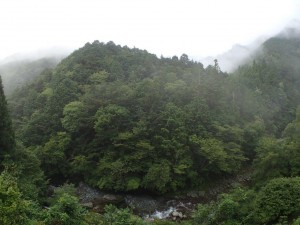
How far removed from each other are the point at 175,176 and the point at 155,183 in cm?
254

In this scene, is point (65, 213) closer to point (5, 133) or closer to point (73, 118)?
point (5, 133)

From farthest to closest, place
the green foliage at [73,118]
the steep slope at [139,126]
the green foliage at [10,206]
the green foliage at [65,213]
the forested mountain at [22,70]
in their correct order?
the forested mountain at [22,70]
the green foliage at [73,118]
the steep slope at [139,126]
the green foliage at [65,213]
the green foliage at [10,206]

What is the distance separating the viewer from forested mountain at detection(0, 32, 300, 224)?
33.3 metres

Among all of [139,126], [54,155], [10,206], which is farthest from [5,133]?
[10,206]

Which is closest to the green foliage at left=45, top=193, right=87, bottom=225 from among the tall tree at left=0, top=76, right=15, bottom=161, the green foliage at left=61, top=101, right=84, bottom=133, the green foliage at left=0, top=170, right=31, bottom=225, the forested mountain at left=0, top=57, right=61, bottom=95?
the green foliage at left=0, top=170, right=31, bottom=225

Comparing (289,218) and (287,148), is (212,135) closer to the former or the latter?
(287,148)

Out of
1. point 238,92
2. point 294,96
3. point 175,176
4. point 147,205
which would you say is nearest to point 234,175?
point 175,176

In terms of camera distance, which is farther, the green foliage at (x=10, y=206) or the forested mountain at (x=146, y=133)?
the forested mountain at (x=146, y=133)

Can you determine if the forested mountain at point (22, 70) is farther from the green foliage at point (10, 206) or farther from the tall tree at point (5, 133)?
the green foliage at point (10, 206)

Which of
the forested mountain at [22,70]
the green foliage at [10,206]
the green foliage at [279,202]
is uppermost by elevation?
the forested mountain at [22,70]

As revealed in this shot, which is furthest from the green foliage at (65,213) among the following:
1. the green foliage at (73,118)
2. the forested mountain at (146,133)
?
A: the green foliage at (73,118)

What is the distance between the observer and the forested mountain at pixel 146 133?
33.3 m

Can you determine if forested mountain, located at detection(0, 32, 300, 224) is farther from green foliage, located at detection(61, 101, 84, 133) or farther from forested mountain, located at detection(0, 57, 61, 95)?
forested mountain, located at detection(0, 57, 61, 95)

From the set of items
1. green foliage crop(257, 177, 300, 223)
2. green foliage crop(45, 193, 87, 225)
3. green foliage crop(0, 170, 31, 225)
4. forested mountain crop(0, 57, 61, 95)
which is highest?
forested mountain crop(0, 57, 61, 95)
